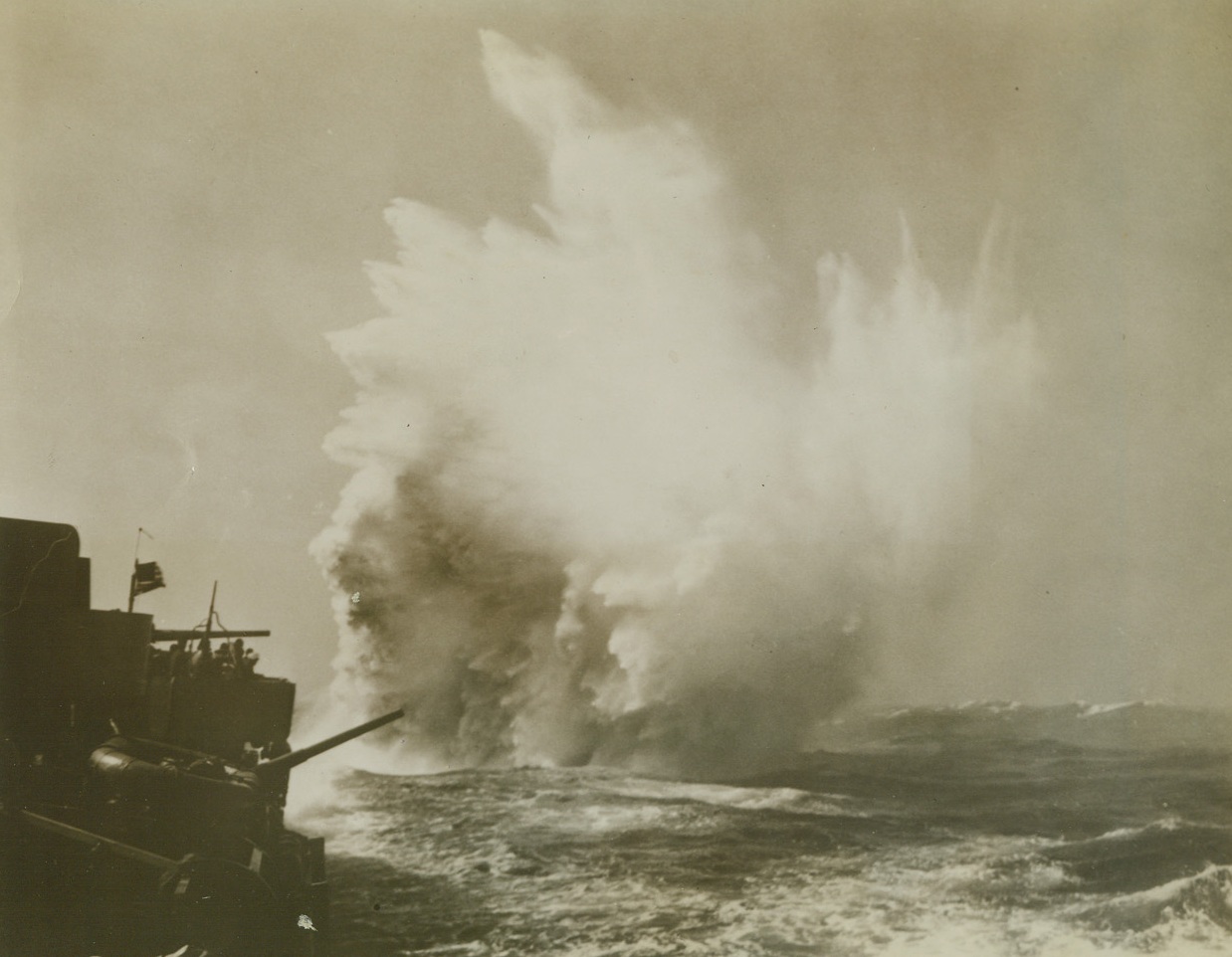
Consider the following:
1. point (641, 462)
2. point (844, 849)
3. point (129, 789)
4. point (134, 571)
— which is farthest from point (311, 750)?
point (844, 849)

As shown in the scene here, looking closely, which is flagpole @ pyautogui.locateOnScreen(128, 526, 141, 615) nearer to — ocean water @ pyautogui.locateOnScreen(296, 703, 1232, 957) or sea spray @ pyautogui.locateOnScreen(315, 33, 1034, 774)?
sea spray @ pyautogui.locateOnScreen(315, 33, 1034, 774)

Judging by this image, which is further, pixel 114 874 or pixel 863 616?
pixel 863 616

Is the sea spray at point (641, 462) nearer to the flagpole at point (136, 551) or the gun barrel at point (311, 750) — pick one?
the gun barrel at point (311, 750)

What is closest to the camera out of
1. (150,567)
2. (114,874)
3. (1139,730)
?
(114,874)

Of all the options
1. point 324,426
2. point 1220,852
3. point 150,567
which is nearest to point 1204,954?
point 1220,852

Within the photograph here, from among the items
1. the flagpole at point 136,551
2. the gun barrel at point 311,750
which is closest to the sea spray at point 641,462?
the gun barrel at point 311,750

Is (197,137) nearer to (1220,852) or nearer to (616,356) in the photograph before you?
(616,356)

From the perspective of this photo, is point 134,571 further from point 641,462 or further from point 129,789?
point 641,462
